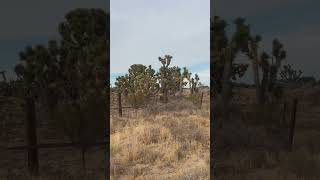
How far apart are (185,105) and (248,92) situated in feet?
Answer: 57.8

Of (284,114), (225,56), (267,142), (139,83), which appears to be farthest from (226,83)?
(139,83)

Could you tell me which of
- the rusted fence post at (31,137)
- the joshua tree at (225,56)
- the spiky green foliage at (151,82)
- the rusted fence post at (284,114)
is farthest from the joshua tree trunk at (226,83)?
the spiky green foliage at (151,82)

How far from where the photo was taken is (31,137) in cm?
A: 790

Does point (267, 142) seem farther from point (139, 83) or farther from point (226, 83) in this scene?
point (139, 83)

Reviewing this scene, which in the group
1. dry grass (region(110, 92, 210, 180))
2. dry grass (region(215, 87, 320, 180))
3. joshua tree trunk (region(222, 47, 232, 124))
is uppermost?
joshua tree trunk (region(222, 47, 232, 124))

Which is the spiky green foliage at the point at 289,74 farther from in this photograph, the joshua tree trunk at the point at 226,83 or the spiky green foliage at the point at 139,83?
the spiky green foliage at the point at 139,83

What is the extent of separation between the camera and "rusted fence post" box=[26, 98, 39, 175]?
7.82m

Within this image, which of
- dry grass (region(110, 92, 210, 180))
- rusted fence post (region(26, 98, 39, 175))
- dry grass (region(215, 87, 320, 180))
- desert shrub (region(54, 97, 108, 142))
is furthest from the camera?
dry grass (region(110, 92, 210, 180))

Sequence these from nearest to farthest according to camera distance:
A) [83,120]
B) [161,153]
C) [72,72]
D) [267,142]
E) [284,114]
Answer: [83,120]
[72,72]
[267,142]
[284,114]
[161,153]

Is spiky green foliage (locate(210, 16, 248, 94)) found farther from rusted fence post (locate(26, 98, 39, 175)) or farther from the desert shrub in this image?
rusted fence post (locate(26, 98, 39, 175))

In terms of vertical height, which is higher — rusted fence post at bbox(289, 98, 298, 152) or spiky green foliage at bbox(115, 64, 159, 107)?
spiky green foliage at bbox(115, 64, 159, 107)

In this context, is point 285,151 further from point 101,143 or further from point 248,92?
point 101,143

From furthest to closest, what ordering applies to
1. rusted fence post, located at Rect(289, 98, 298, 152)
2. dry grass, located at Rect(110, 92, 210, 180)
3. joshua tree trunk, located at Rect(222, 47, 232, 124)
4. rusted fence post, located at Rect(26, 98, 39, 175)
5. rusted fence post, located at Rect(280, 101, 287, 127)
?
dry grass, located at Rect(110, 92, 210, 180) < joshua tree trunk, located at Rect(222, 47, 232, 124) < rusted fence post, located at Rect(280, 101, 287, 127) < rusted fence post, located at Rect(289, 98, 298, 152) < rusted fence post, located at Rect(26, 98, 39, 175)

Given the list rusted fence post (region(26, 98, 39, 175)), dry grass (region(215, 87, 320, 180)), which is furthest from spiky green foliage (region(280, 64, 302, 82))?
rusted fence post (region(26, 98, 39, 175))
